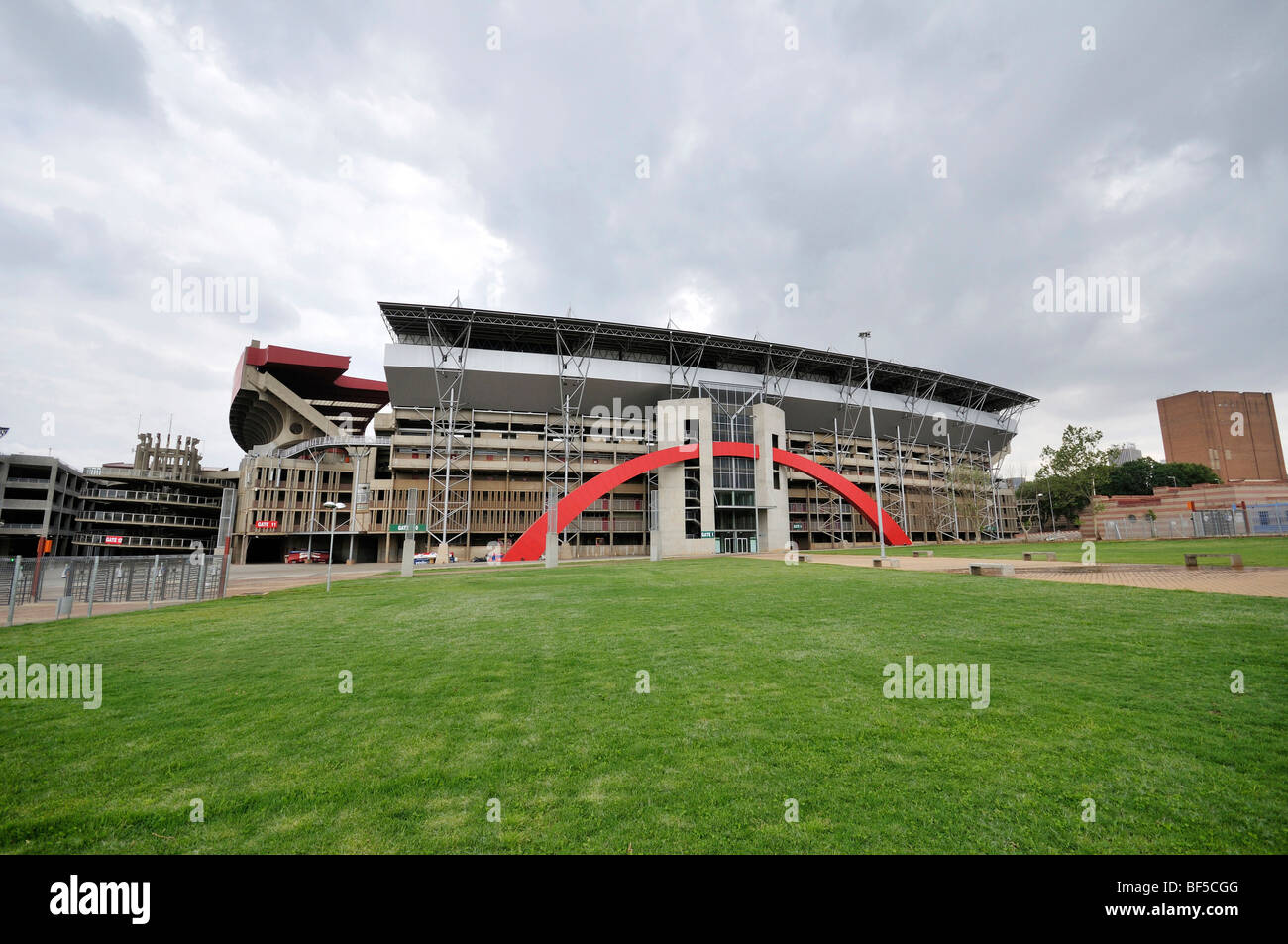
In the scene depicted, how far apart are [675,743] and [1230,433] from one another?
14292cm

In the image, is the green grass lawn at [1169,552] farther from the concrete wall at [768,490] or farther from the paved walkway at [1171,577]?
the concrete wall at [768,490]

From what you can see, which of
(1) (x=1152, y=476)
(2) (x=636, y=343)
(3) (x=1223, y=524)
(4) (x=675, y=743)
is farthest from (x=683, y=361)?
(1) (x=1152, y=476)

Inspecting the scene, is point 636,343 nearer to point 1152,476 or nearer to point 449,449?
point 449,449

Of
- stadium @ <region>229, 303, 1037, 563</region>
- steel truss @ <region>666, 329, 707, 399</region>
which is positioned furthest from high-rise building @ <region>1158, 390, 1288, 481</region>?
steel truss @ <region>666, 329, 707, 399</region>

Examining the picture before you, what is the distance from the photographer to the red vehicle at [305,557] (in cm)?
5625

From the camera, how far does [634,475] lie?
158 feet

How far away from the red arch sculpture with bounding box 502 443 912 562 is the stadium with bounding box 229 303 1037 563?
0.16m

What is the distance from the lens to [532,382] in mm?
53719

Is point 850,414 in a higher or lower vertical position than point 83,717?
higher

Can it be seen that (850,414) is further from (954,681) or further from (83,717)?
(83,717)

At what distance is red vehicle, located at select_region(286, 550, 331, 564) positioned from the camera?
56.2 meters

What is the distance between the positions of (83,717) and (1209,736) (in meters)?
10.9
